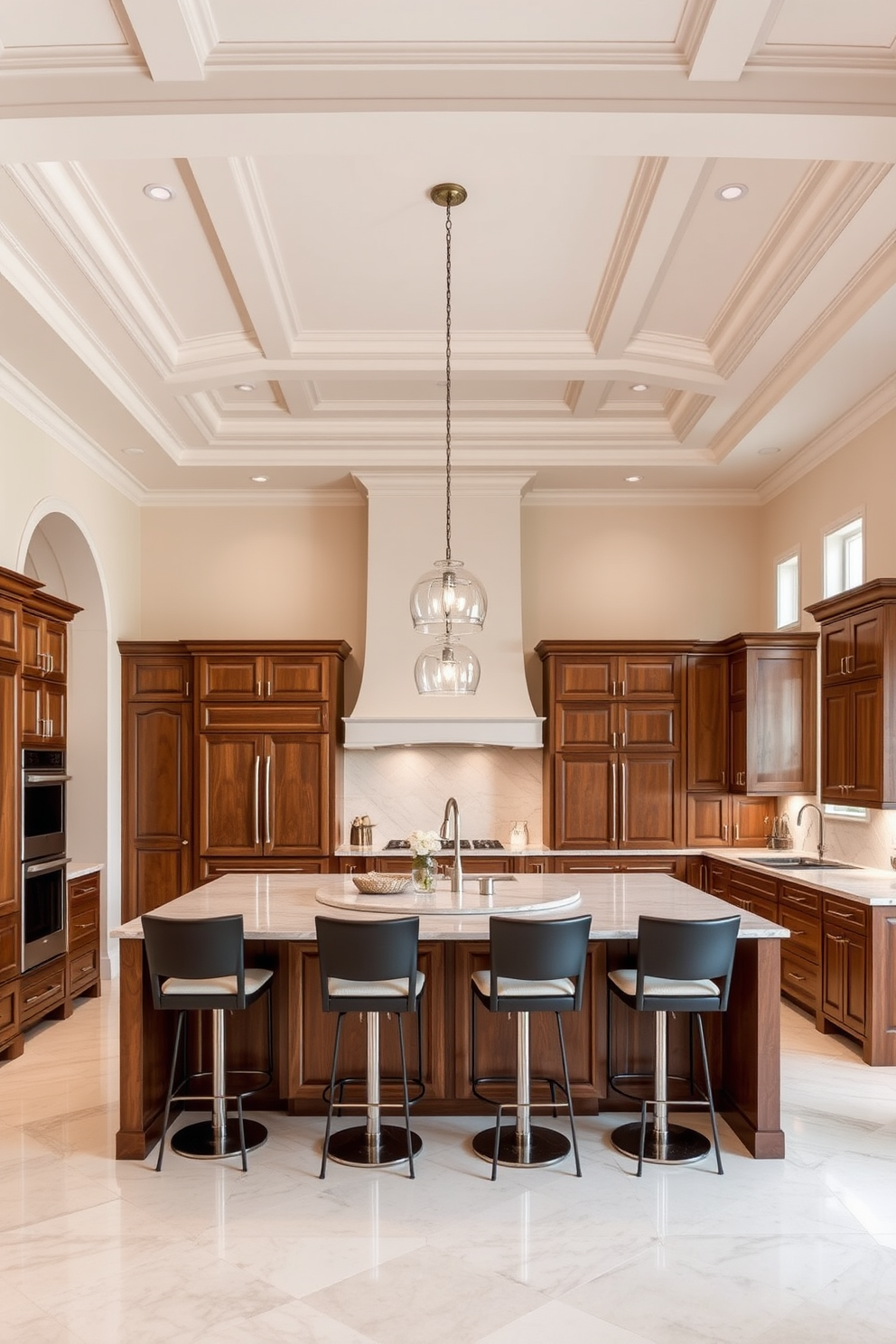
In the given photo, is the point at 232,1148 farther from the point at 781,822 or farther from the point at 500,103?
the point at 781,822

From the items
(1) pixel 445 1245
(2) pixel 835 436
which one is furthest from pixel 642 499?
(1) pixel 445 1245

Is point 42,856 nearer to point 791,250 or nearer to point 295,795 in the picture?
point 295,795

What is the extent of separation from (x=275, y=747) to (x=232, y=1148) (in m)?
3.43

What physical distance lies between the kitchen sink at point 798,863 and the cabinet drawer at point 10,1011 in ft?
14.2

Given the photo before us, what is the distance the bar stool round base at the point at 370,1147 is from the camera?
12.5 ft

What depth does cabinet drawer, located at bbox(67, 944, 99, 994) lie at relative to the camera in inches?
239

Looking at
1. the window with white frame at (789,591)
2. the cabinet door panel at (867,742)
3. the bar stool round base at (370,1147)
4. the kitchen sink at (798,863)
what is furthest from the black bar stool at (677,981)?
the window with white frame at (789,591)

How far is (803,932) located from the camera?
568cm

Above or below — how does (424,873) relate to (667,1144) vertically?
above

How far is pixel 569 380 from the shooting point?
20.1ft

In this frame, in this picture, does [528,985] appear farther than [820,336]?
No

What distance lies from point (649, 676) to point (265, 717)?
2751 millimetres

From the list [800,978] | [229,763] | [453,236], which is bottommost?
[800,978]

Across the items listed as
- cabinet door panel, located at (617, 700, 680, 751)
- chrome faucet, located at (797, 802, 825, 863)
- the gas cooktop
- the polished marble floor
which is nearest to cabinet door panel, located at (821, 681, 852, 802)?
chrome faucet, located at (797, 802, 825, 863)
